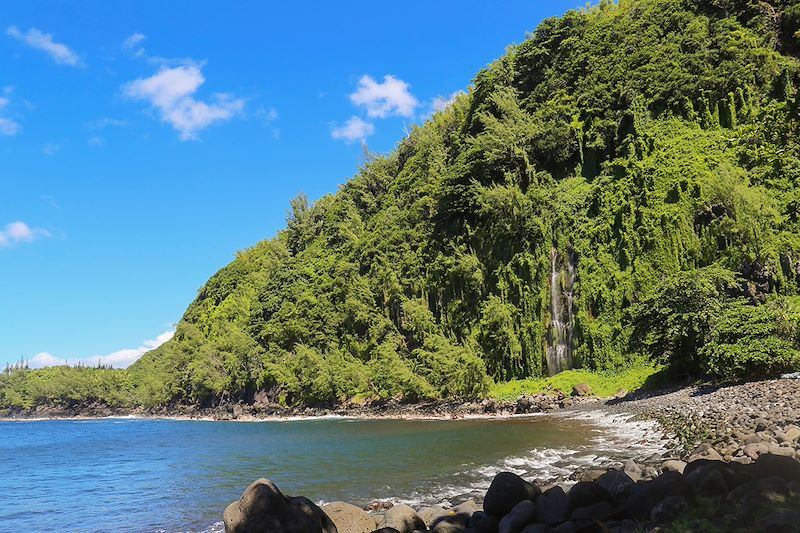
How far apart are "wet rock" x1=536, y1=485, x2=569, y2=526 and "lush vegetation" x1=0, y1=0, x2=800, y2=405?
20.8 meters

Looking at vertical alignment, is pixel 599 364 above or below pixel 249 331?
below

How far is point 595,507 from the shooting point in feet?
23.9

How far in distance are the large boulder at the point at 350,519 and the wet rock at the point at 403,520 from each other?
261 millimetres

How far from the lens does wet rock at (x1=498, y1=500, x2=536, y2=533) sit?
Answer: 7.54 meters

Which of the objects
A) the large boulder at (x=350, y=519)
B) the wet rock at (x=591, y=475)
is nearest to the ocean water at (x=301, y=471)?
the wet rock at (x=591, y=475)

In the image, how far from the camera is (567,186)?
4884 centimetres

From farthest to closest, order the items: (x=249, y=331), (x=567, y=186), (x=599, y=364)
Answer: (x=249, y=331)
(x=567, y=186)
(x=599, y=364)

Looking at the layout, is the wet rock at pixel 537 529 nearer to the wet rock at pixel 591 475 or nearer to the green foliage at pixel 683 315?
the wet rock at pixel 591 475

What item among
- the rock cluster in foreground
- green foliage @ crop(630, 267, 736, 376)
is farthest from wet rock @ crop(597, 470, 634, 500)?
green foliage @ crop(630, 267, 736, 376)

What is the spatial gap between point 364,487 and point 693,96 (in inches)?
1669

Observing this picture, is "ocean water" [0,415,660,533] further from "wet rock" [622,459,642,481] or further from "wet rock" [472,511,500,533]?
"wet rock" [472,511,500,533]

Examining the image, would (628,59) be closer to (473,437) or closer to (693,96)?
(693,96)

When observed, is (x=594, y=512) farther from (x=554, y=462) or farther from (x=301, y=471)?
(x=301, y=471)

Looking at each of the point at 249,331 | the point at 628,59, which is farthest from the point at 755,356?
the point at 249,331
